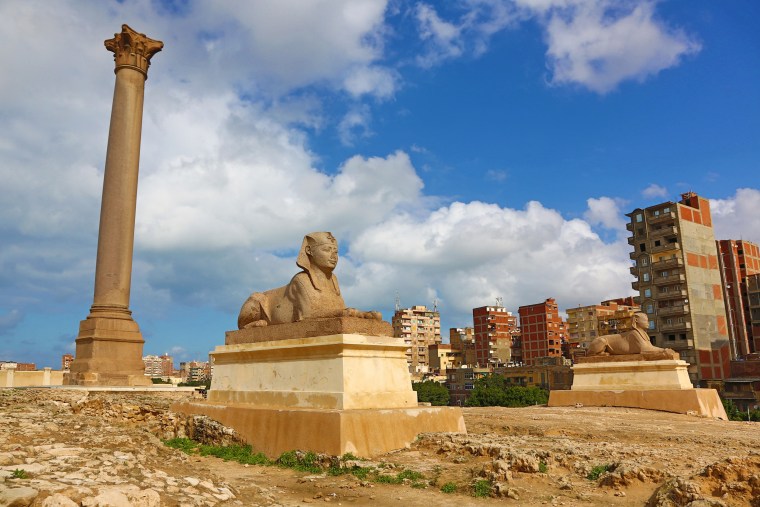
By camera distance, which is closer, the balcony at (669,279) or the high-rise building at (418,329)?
the balcony at (669,279)

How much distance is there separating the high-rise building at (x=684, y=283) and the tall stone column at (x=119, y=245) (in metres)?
42.5

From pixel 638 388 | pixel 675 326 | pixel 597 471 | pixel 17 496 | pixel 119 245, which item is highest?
pixel 119 245

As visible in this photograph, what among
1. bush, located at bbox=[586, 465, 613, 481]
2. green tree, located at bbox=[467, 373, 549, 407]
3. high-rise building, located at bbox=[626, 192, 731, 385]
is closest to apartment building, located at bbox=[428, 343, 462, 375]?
high-rise building, located at bbox=[626, 192, 731, 385]

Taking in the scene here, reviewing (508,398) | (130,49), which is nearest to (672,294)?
(508,398)

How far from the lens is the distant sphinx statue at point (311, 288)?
8.75m

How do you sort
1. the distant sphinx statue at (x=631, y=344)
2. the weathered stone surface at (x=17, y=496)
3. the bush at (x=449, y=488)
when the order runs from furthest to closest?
1. the distant sphinx statue at (x=631, y=344)
2. the bush at (x=449, y=488)
3. the weathered stone surface at (x=17, y=496)

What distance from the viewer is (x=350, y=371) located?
760cm

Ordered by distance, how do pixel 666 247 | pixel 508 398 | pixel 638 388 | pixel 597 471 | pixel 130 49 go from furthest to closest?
pixel 666 247 → pixel 508 398 → pixel 130 49 → pixel 638 388 → pixel 597 471

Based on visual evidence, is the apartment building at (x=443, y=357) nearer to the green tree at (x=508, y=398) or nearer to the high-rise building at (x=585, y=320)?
the high-rise building at (x=585, y=320)

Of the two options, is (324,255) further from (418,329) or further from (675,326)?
(418,329)

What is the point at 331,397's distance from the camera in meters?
7.57

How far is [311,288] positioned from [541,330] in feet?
222

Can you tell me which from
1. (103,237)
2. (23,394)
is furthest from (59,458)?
(103,237)

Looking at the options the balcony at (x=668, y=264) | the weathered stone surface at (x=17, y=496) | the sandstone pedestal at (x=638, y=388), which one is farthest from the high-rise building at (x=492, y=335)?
the weathered stone surface at (x=17, y=496)
